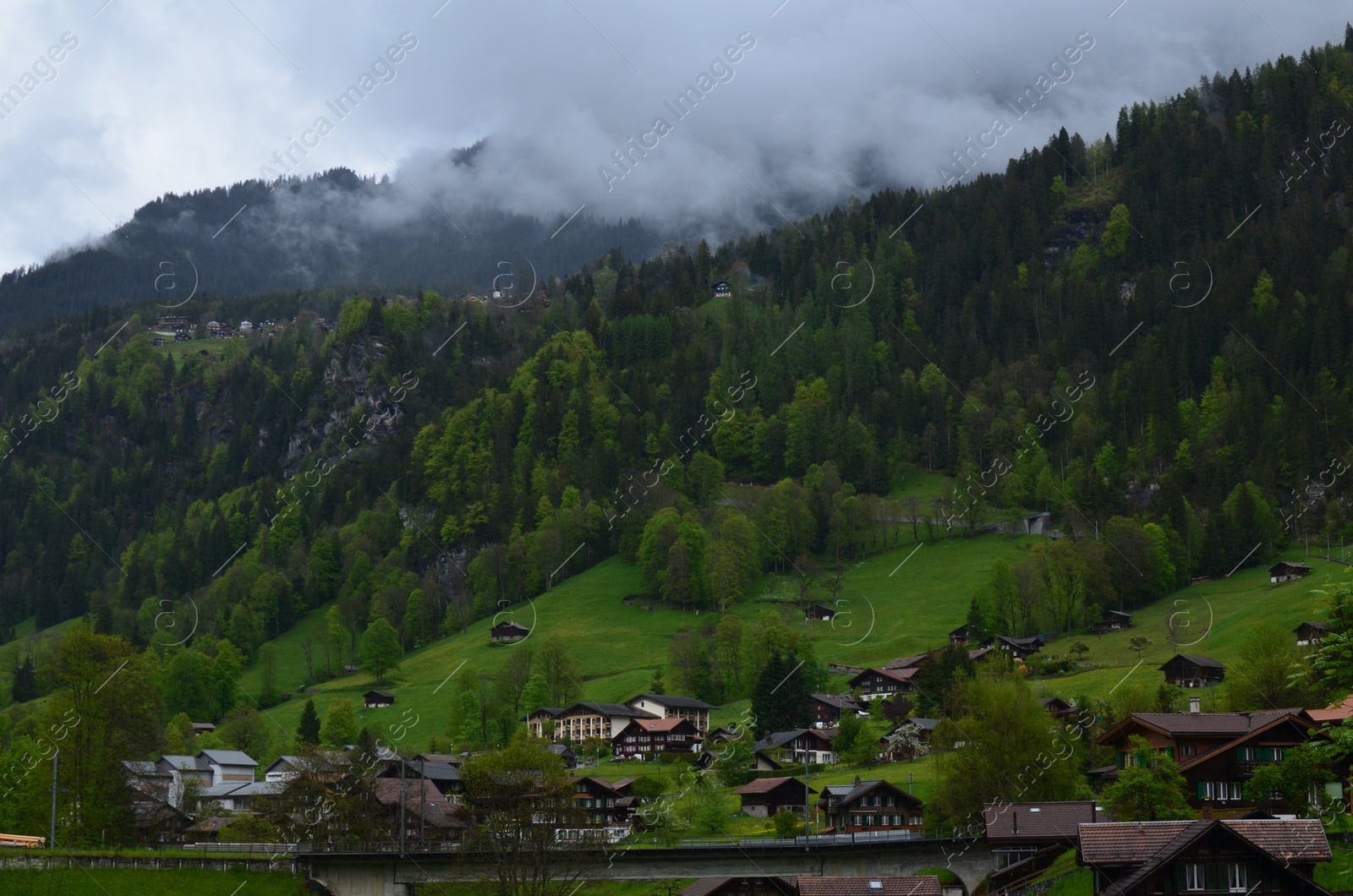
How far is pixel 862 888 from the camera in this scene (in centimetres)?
5872

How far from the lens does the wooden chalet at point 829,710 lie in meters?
127

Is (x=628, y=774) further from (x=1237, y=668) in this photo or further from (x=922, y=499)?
(x=922, y=499)

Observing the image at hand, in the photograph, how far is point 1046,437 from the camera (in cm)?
19838

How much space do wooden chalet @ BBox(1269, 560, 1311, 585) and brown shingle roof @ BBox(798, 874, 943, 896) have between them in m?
88.2

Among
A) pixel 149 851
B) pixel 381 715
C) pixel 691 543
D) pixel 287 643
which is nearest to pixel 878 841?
pixel 149 851

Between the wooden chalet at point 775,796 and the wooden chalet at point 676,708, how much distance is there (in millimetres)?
31502

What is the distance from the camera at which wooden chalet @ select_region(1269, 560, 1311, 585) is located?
136750 mm

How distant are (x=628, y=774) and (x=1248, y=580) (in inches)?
2674

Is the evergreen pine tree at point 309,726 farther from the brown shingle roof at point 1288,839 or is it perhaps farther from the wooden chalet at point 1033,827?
the brown shingle roof at point 1288,839

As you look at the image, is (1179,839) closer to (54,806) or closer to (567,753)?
(54,806)

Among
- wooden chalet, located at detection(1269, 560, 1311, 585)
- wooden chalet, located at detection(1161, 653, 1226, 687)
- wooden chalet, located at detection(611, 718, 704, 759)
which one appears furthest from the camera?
wooden chalet, located at detection(1269, 560, 1311, 585)

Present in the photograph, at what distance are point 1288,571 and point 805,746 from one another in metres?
51.3

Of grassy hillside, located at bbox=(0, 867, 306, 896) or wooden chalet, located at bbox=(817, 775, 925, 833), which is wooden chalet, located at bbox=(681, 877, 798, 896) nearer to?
wooden chalet, located at bbox=(817, 775, 925, 833)

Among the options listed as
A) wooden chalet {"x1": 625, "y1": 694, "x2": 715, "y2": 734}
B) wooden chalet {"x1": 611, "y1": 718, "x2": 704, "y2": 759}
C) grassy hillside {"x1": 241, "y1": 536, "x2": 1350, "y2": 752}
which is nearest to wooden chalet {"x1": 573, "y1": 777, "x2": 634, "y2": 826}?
wooden chalet {"x1": 611, "y1": 718, "x2": 704, "y2": 759}
